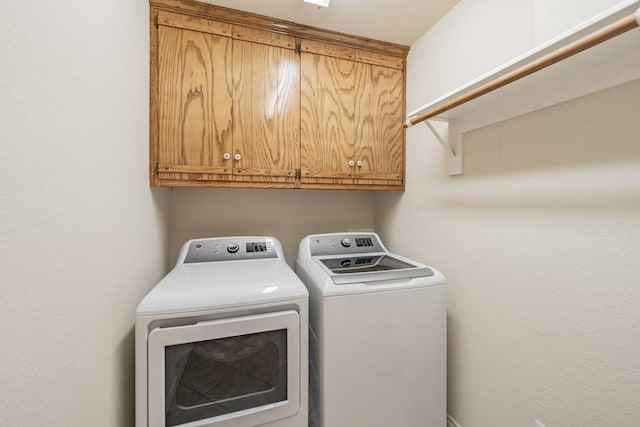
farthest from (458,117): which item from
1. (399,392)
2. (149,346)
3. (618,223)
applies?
(149,346)

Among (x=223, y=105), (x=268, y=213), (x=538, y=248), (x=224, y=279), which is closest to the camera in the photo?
(x=538, y=248)

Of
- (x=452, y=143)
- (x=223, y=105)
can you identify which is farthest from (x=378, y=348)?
(x=223, y=105)

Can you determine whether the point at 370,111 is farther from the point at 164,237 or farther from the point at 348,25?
the point at 164,237

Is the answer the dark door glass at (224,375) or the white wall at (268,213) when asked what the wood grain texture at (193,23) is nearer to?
the white wall at (268,213)

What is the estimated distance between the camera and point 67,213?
645mm

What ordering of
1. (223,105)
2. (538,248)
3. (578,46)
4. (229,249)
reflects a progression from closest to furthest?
(578,46), (538,248), (223,105), (229,249)

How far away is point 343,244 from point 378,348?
0.69 metres

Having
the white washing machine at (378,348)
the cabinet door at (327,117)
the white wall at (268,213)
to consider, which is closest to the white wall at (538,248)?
the white washing machine at (378,348)

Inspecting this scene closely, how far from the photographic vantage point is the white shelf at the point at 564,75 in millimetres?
631

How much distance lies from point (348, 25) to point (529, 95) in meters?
1.08

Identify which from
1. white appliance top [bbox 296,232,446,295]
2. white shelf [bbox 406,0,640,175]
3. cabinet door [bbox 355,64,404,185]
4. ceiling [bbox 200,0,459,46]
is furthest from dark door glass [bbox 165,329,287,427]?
ceiling [bbox 200,0,459,46]

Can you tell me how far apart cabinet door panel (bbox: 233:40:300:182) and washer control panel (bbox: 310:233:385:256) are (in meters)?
0.46

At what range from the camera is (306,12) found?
1383 millimetres

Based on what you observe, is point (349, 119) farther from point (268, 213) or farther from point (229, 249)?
point (229, 249)
